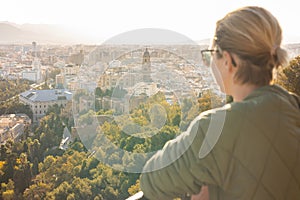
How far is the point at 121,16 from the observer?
3859mm

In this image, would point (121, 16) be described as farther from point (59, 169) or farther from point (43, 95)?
point (43, 95)

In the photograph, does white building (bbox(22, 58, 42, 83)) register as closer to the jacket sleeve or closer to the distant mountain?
the distant mountain

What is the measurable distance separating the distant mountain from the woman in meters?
8.49

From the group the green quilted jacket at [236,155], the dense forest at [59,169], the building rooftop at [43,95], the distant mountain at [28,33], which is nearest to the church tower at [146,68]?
the dense forest at [59,169]

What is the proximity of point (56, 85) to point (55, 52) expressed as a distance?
3.06 feet

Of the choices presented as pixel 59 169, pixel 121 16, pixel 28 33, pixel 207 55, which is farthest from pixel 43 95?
pixel 207 55

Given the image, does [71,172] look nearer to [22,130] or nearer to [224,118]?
[22,130]

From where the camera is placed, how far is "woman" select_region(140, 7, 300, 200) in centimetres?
51

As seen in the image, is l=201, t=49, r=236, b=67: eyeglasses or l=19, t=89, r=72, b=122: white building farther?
l=19, t=89, r=72, b=122: white building

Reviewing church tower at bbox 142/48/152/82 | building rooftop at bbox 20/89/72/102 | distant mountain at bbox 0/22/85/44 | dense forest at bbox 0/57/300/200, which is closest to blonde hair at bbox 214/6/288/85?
dense forest at bbox 0/57/300/200

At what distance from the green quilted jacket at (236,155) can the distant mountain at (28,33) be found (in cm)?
852

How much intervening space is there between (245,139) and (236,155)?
21 mm

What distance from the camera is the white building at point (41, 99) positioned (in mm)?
9527

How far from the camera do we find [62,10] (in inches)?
332
